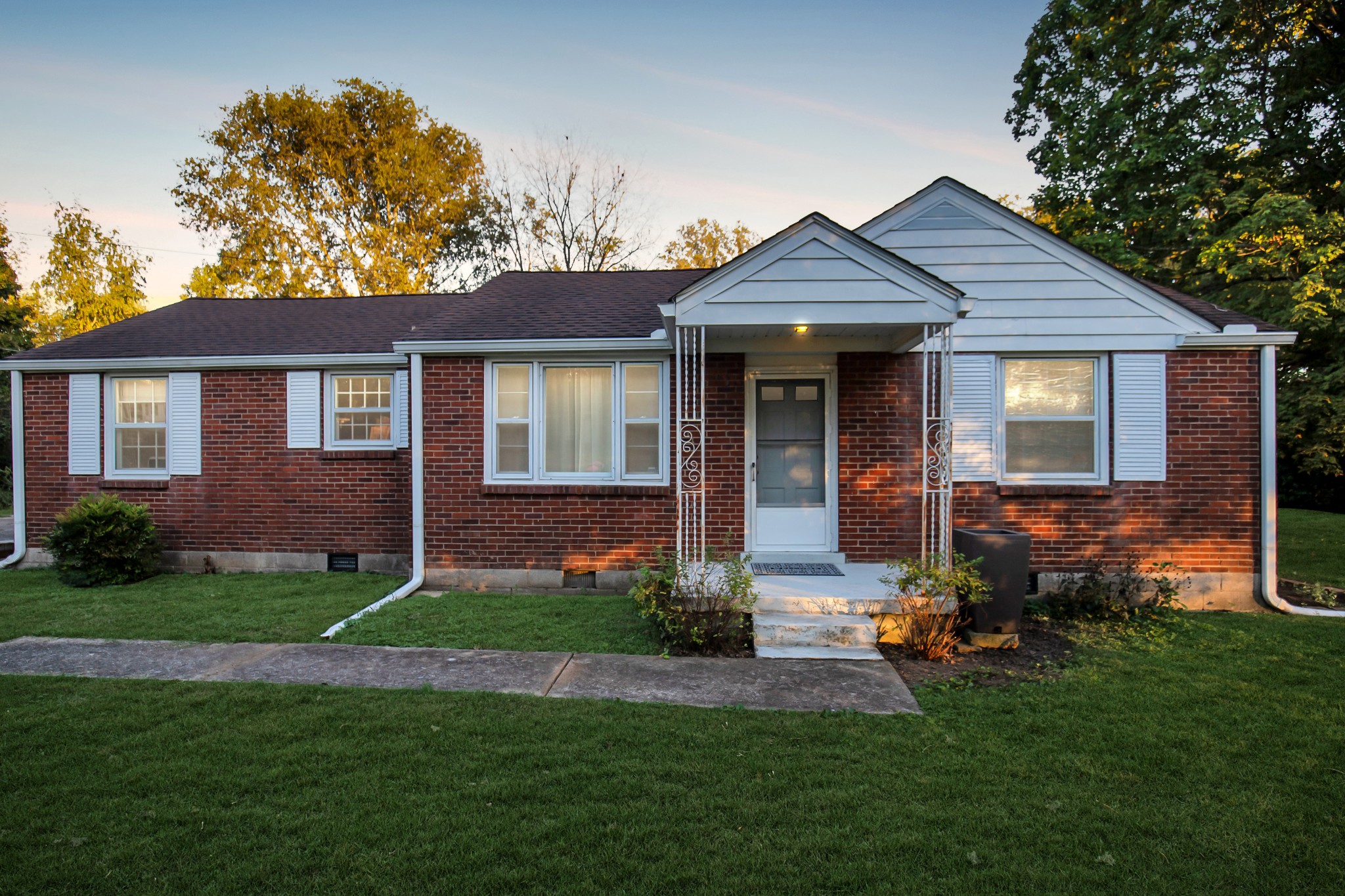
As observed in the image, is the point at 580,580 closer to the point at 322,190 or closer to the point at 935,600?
the point at 935,600

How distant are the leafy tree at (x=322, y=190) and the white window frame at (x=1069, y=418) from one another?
2124 centimetres

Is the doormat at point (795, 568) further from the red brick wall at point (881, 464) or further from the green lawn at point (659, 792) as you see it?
the green lawn at point (659, 792)

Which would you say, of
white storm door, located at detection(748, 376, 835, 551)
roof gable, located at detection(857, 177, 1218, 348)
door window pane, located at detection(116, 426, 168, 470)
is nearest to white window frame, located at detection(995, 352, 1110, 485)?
roof gable, located at detection(857, 177, 1218, 348)

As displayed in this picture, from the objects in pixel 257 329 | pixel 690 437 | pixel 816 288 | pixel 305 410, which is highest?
pixel 257 329

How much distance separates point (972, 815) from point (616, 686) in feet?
8.33

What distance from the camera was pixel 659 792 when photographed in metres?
3.28

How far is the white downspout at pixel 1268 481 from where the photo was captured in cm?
736

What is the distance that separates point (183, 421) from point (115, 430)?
1.18 metres

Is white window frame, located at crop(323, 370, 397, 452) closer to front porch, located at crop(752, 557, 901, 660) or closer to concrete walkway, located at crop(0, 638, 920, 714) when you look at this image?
concrete walkway, located at crop(0, 638, 920, 714)

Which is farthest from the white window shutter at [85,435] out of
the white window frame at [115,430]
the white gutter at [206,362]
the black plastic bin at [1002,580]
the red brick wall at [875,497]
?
the black plastic bin at [1002,580]

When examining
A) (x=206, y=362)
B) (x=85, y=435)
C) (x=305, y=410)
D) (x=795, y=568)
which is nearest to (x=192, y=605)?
(x=305, y=410)

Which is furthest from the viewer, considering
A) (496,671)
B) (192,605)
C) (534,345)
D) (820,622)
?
(534,345)

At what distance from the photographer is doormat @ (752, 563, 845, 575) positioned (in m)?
7.15

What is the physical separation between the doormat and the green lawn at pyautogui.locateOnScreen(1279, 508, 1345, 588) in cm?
698
